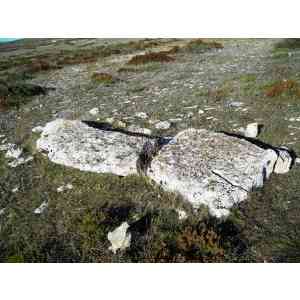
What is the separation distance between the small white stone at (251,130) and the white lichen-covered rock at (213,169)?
5.60 feet

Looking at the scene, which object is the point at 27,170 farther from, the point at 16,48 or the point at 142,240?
the point at 16,48

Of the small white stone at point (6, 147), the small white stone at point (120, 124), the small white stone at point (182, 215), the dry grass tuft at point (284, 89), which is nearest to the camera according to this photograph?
the small white stone at point (182, 215)

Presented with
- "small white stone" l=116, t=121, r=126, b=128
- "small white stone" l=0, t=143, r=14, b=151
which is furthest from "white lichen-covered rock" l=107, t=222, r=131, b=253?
"small white stone" l=0, t=143, r=14, b=151

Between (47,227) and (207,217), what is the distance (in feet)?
10.9

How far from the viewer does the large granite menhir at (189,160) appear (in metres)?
7.04

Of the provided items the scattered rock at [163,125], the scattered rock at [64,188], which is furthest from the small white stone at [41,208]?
the scattered rock at [163,125]

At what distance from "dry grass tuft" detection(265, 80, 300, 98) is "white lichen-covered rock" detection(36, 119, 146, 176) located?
21.9 feet

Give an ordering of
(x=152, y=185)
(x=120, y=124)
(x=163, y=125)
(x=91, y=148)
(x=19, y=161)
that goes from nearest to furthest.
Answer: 1. (x=152, y=185)
2. (x=91, y=148)
3. (x=19, y=161)
4. (x=163, y=125)
5. (x=120, y=124)

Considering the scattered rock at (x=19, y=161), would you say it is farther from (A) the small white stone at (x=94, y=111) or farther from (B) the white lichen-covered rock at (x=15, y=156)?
(A) the small white stone at (x=94, y=111)

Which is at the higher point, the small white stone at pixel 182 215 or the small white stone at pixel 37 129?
the small white stone at pixel 37 129

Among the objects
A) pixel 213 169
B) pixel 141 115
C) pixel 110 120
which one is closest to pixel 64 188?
pixel 213 169

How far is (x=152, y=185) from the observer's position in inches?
306

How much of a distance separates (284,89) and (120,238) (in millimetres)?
9846

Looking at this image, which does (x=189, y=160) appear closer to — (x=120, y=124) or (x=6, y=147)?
(x=120, y=124)
